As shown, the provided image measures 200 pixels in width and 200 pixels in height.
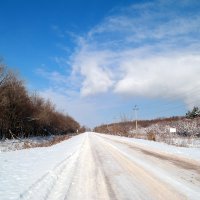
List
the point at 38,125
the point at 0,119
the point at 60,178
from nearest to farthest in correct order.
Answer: the point at 60,178 < the point at 0,119 < the point at 38,125

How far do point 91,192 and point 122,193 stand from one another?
75 cm

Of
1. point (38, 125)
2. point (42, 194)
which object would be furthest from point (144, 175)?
point (38, 125)

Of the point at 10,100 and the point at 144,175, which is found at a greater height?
the point at 10,100

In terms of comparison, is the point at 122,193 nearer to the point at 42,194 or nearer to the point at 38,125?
the point at 42,194

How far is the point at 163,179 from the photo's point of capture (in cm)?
986

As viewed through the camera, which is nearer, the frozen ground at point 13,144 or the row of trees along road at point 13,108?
the frozen ground at point 13,144

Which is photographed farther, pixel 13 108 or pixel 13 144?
pixel 13 108

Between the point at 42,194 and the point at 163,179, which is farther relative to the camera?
the point at 163,179

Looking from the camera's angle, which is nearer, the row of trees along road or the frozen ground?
the frozen ground

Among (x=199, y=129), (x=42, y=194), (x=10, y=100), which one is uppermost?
(x=10, y=100)

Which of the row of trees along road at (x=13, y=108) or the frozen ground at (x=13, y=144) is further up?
the row of trees along road at (x=13, y=108)

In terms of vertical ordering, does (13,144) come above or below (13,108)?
below

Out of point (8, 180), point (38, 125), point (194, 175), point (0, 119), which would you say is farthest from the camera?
point (38, 125)

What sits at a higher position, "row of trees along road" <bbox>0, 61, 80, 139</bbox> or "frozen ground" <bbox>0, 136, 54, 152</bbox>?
"row of trees along road" <bbox>0, 61, 80, 139</bbox>
